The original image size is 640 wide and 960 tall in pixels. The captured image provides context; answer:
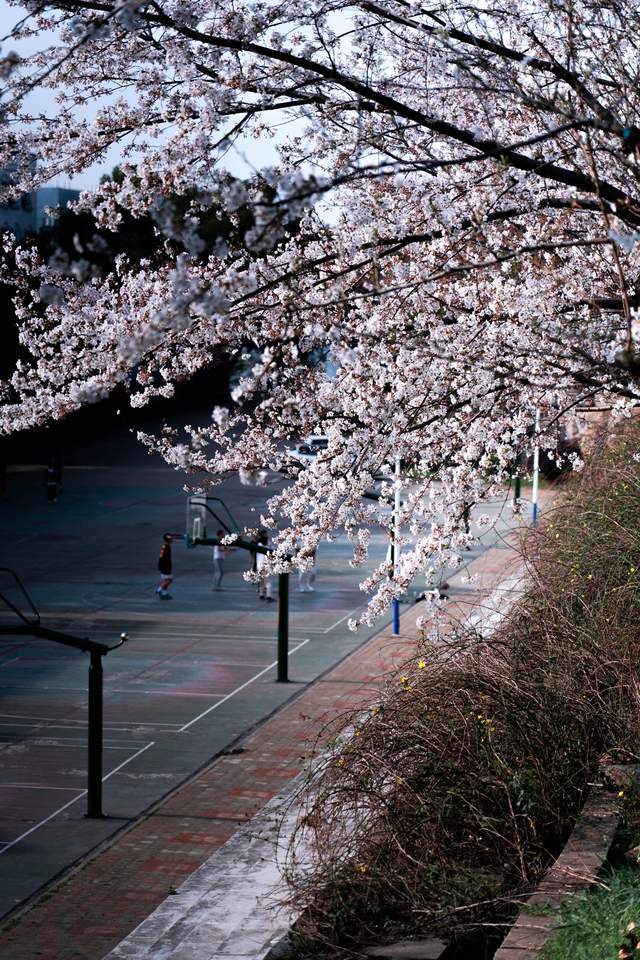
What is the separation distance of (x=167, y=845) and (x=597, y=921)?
7.93 metres

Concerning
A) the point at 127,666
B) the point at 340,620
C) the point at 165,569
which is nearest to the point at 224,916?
the point at 127,666

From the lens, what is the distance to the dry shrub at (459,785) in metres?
7.61

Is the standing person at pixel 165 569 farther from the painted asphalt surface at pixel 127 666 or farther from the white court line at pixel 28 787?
the white court line at pixel 28 787

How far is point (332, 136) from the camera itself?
32.1 feet

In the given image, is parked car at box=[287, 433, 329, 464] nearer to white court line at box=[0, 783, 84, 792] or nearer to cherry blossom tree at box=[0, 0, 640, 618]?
cherry blossom tree at box=[0, 0, 640, 618]

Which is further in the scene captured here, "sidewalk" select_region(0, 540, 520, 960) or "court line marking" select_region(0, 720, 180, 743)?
"court line marking" select_region(0, 720, 180, 743)

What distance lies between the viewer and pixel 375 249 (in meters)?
7.70

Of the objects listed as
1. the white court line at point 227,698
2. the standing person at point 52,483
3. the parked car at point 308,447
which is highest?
the parked car at point 308,447

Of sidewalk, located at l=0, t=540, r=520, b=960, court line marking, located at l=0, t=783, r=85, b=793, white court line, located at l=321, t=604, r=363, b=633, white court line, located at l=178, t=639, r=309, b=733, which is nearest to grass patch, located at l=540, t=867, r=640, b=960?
sidewalk, located at l=0, t=540, r=520, b=960

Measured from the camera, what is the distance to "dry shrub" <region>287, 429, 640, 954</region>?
25.0 ft

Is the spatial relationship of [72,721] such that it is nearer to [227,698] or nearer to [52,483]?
[227,698]

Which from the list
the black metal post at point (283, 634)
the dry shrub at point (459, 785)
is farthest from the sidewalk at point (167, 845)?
the black metal post at point (283, 634)

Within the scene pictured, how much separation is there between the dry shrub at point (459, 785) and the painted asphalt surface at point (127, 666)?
4.75 metres

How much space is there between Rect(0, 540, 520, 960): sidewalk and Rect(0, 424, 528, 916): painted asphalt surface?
13.1 inches
